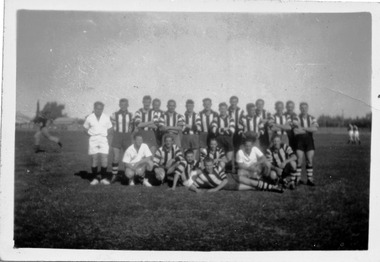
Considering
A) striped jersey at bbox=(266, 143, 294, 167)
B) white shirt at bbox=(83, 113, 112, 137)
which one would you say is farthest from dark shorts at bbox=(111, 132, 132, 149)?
striped jersey at bbox=(266, 143, 294, 167)

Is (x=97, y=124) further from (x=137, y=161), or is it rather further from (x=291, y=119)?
(x=291, y=119)

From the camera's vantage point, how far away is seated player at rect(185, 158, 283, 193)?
18.8 ft

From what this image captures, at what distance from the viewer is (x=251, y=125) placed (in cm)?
572

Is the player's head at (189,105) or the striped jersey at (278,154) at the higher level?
the player's head at (189,105)

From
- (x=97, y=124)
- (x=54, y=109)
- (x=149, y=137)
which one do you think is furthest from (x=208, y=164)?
(x=54, y=109)

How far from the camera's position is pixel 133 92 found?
223 inches

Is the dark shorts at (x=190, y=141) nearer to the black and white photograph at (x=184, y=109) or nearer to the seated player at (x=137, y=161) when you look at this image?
the black and white photograph at (x=184, y=109)

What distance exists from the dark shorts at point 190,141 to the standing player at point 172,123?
1.9 inches

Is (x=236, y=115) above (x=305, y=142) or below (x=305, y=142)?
above

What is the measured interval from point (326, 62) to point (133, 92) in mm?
1871

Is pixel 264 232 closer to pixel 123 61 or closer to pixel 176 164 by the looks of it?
pixel 176 164

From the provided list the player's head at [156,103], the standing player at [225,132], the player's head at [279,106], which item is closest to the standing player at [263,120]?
the player's head at [279,106]

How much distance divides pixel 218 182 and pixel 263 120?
2.43 feet

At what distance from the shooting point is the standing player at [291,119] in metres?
5.69
